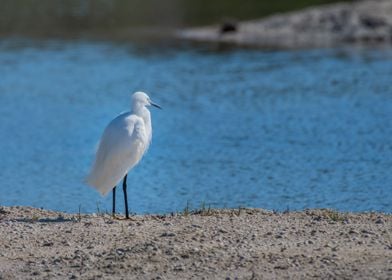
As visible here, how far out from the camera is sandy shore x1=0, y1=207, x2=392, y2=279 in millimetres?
8938

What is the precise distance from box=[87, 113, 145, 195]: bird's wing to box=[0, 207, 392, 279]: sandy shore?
44 centimetres

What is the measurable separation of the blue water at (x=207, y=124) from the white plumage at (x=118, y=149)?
188 centimetres

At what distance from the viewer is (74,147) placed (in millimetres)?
18156

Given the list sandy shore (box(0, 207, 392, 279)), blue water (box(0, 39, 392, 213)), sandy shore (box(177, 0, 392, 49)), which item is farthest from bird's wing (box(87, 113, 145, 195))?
sandy shore (box(177, 0, 392, 49))

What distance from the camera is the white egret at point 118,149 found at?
11.4m

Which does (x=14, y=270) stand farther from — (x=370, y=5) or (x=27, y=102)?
(x=370, y=5)

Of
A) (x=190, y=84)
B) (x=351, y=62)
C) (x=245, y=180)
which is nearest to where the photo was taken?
(x=245, y=180)

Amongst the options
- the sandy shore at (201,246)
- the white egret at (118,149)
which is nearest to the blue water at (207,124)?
the white egret at (118,149)

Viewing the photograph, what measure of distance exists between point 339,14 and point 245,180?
18.3 m

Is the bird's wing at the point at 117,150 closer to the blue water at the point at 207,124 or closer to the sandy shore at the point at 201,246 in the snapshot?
the sandy shore at the point at 201,246

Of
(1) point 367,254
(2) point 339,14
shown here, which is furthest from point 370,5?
(1) point 367,254

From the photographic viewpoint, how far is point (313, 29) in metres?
32.1

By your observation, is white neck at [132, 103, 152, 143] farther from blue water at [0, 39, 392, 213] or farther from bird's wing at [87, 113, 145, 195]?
blue water at [0, 39, 392, 213]

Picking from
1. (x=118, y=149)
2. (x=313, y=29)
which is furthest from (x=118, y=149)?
(x=313, y=29)
